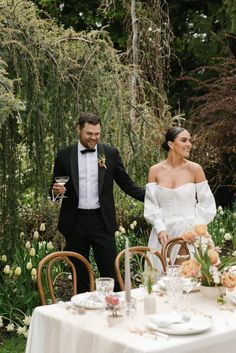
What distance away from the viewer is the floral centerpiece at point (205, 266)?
11.6 ft

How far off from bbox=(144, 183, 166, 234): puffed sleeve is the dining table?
4.67 feet

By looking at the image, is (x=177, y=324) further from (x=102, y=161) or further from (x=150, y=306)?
(x=102, y=161)

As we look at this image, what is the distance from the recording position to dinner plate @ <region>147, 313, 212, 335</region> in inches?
118

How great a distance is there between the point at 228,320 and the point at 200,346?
31 cm

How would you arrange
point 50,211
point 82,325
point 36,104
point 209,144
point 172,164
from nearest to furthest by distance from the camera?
point 82,325
point 172,164
point 36,104
point 50,211
point 209,144

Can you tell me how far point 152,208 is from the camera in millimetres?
5195

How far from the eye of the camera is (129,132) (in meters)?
6.43

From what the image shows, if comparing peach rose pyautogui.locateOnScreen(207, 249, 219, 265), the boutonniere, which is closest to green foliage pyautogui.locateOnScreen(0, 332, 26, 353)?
the boutonniere

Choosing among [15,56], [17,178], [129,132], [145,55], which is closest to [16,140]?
[17,178]

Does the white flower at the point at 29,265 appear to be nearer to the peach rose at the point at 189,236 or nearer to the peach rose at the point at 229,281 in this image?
the peach rose at the point at 189,236

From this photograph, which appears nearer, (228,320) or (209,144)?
(228,320)

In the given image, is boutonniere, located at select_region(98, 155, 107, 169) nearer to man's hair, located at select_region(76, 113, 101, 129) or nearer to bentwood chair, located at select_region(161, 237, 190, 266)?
man's hair, located at select_region(76, 113, 101, 129)

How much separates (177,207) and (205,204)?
8.7 inches

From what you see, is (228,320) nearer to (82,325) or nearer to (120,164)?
(82,325)
